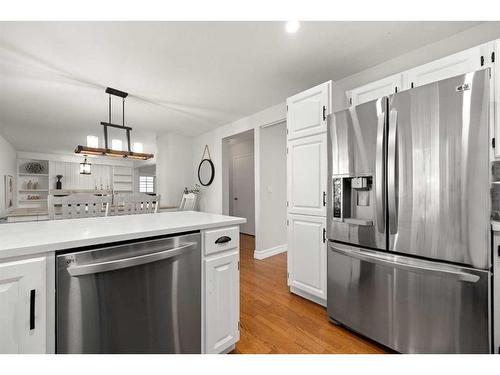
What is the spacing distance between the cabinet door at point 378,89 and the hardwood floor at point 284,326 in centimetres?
194

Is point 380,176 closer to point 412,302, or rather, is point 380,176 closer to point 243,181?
point 412,302

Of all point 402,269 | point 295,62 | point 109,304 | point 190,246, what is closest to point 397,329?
point 402,269

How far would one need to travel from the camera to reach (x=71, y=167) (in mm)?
7484

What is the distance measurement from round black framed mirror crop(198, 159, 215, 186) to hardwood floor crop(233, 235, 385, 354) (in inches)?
98.2

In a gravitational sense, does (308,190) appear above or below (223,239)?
above

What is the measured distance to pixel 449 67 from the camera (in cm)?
154

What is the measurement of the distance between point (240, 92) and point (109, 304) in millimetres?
2662

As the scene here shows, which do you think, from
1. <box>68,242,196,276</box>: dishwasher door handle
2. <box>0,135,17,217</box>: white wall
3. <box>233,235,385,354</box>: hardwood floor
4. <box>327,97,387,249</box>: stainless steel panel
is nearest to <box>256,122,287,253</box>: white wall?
<box>233,235,385,354</box>: hardwood floor

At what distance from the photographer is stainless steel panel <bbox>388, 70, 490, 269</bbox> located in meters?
1.19

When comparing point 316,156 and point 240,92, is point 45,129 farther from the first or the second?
point 316,156

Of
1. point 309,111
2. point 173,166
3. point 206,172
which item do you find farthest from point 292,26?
point 173,166

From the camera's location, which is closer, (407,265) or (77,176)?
(407,265)

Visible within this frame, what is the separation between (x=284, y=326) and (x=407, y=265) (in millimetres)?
1035

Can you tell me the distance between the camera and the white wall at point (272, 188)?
142 inches
